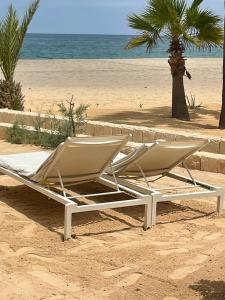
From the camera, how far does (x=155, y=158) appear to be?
532 cm

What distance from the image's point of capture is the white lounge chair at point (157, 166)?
16.6 ft

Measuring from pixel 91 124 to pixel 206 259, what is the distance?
5365 millimetres

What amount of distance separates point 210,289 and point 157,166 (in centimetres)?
217

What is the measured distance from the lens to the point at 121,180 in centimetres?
555

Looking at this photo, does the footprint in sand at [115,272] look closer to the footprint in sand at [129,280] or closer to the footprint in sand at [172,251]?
the footprint in sand at [129,280]

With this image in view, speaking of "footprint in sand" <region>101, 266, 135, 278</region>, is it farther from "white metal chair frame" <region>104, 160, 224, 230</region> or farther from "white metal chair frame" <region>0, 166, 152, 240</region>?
"white metal chair frame" <region>104, 160, 224, 230</region>

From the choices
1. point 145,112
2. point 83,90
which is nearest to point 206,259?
point 145,112

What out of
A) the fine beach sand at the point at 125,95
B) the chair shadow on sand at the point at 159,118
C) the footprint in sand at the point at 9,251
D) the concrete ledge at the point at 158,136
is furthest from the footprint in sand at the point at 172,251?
the chair shadow on sand at the point at 159,118

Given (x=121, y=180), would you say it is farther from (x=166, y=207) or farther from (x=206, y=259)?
(x=206, y=259)

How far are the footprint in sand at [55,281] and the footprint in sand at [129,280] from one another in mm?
282

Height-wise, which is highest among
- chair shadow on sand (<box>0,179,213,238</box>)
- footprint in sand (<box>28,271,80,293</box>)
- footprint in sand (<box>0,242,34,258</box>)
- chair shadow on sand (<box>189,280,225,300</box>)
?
chair shadow on sand (<box>0,179,213,238</box>)

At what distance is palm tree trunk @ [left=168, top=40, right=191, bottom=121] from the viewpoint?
12.7m

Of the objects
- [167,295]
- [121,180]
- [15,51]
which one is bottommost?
A: [167,295]

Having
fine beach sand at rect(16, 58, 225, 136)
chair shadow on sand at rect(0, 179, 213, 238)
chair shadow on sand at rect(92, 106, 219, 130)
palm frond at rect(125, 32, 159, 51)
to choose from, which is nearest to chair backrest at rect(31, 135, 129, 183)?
chair shadow on sand at rect(0, 179, 213, 238)
